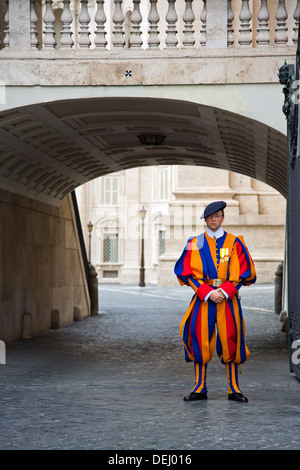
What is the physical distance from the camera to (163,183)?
54.3 metres

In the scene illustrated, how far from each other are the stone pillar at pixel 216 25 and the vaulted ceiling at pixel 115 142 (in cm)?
79

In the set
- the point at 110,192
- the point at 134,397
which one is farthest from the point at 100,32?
the point at 110,192

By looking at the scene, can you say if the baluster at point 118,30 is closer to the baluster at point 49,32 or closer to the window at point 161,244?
the baluster at point 49,32

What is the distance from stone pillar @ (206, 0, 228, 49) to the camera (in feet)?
33.6

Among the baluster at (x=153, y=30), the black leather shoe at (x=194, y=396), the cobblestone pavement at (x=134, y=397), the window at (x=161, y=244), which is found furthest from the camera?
the window at (x=161, y=244)

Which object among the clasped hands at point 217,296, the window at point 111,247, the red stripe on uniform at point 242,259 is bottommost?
the clasped hands at point 217,296

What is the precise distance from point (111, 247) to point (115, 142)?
41555 millimetres

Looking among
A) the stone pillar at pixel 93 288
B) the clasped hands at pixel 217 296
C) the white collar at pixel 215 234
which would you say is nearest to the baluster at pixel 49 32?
the white collar at pixel 215 234

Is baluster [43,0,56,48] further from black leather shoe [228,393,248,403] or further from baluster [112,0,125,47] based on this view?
black leather shoe [228,393,248,403]

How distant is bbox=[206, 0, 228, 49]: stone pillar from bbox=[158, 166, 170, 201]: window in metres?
43.4

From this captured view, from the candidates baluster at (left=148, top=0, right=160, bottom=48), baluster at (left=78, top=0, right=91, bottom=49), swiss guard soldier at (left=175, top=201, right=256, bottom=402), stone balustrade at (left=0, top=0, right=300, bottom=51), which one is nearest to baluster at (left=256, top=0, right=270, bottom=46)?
stone balustrade at (left=0, top=0, right=300, bottom=51)

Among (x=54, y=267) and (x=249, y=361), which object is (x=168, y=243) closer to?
(x=54, y=267)

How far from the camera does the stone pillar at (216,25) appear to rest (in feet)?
33.6

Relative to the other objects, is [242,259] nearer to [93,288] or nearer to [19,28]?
[19,28]
